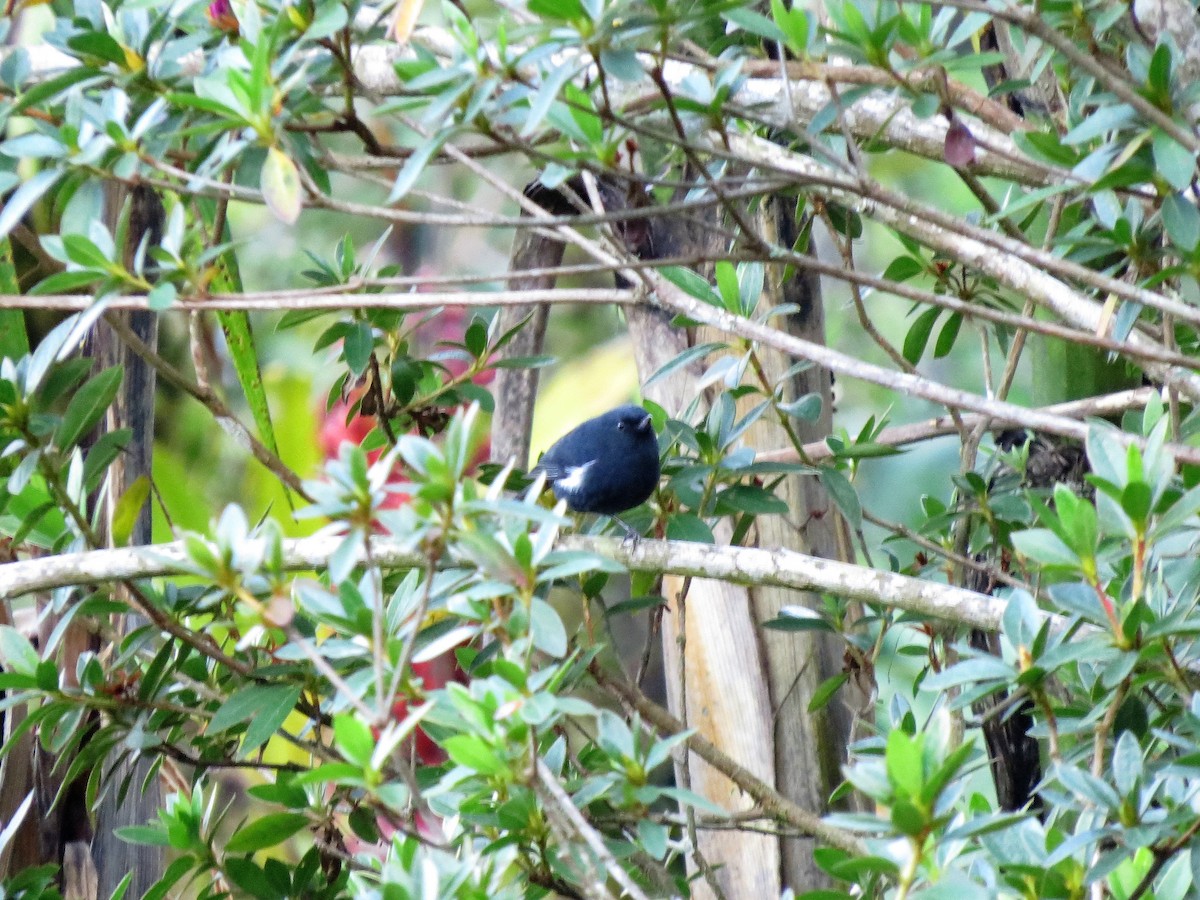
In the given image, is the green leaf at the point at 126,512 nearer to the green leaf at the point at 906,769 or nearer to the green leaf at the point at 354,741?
the green leaf at the point at 354,741

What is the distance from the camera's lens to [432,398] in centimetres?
230

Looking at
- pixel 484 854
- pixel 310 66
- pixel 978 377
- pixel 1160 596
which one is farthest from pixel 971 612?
pixel 978 377

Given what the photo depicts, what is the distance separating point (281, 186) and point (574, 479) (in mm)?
1811

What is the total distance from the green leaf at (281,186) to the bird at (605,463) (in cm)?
129

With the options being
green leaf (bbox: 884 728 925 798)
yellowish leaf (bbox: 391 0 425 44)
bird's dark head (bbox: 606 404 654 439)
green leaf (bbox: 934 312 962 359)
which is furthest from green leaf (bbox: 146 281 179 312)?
bird's dark head (bbox: 606 404 654 439)

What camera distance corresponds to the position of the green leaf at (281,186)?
1.44m

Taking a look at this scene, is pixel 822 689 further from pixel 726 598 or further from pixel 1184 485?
pixel 1184 485

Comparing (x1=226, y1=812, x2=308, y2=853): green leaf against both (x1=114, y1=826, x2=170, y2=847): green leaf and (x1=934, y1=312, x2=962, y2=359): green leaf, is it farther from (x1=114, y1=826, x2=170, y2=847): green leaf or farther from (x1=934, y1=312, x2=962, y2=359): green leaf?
(x1=934, y1=312, x2=962, y2=359): green leaf

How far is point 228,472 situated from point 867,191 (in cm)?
355

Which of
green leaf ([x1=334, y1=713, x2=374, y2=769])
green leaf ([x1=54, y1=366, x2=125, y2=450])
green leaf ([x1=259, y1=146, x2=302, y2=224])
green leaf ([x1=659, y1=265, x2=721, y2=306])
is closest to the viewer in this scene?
green leaf ([x1=334, y1=713, x2=374, y2=769])

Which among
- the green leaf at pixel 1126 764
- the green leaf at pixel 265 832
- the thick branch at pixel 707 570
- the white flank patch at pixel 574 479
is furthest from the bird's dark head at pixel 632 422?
the green leaf at pixel 1126 764

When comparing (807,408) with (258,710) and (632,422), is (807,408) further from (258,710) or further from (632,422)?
(632,422)

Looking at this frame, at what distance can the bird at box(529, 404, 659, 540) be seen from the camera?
2.84m

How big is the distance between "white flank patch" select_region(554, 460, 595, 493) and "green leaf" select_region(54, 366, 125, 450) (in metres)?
1.42
